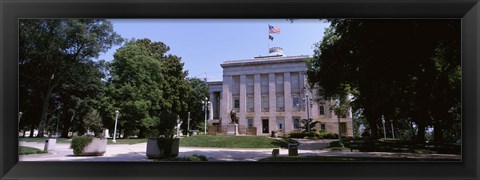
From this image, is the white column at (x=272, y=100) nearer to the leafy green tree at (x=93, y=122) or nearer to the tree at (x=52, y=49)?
the tree at (x=52, y=49)

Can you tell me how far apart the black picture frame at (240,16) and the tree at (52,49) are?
17.8 inches

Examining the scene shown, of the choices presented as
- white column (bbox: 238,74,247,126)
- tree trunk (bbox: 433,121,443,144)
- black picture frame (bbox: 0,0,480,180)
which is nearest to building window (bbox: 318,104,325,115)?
white column (bbox: 238,74,247,126)

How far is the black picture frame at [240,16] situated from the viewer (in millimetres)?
3934

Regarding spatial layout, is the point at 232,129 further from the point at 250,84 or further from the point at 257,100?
the point at 250,84

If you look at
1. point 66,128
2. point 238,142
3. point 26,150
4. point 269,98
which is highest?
point 269,98

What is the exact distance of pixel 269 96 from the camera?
7.65m

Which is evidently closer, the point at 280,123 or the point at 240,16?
the point at 240,16

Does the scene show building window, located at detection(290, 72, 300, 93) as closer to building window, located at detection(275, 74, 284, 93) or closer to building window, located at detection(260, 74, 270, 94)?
building window, located at detection(275, 74, 284, 93)

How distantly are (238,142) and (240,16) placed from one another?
369 cm

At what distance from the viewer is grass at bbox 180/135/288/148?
6305 mm

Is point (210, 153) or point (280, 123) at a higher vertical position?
point (280, 123)

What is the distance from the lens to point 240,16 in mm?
4012

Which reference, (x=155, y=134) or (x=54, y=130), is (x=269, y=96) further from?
(x=54, y=130)

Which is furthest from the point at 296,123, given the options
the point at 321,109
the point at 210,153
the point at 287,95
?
the point at 210,153
